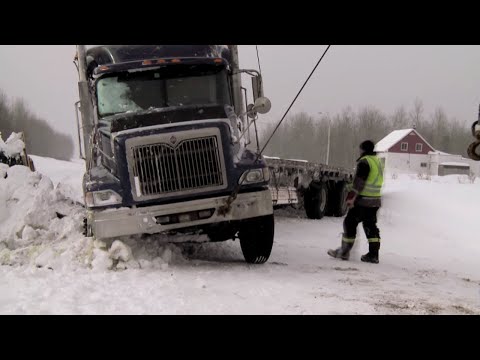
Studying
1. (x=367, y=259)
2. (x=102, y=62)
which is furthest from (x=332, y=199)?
(x=102, y=62)

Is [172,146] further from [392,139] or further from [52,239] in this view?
[392,139]

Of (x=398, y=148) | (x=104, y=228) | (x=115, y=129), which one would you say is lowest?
(x=398, y=148)

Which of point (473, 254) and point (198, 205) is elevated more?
point (198, 205)

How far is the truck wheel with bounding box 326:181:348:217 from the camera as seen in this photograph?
620 inches

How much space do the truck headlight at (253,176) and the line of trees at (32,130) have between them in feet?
123

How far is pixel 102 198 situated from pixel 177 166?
3.26 ft

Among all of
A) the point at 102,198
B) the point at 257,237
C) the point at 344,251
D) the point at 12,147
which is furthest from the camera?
the point at 12,147

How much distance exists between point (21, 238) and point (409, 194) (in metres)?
16.7

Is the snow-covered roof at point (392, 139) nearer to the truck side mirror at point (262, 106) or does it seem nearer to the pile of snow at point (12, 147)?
the pile of snow at point (12, 147)

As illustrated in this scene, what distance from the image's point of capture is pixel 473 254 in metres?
10.2

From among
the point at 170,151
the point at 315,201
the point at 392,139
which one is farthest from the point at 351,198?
the point at 392,139

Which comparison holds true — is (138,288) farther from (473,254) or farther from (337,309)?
(473,254)

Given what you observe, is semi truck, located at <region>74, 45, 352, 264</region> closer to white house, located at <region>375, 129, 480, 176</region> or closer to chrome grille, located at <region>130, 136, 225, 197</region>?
chrome grille, located at <region>130, 136, 225, 197</region>

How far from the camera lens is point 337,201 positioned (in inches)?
623
